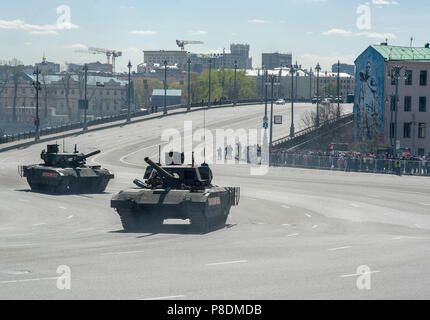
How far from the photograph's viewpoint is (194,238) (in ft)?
79.1

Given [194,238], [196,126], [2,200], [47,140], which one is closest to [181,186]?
[194,238]

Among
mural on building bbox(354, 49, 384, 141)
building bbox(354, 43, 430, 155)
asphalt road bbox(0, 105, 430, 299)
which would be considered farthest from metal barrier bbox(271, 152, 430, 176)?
mural on building bbox(354, 49, 384, 141)

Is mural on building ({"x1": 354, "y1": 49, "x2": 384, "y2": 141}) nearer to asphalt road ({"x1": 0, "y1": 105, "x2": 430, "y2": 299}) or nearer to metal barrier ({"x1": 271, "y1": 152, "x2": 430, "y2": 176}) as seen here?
metal barrier ({"x1": 271, "y1": 152, "x2": 430, "y2": 176})

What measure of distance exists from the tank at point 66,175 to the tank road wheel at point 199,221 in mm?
15994

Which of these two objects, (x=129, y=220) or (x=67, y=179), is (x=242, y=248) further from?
(x=67, y=179)

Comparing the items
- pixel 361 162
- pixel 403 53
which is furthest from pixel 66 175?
pixel 403 53

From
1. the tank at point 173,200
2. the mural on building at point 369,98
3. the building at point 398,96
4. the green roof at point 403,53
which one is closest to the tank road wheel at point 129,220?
the tank at point 173,200

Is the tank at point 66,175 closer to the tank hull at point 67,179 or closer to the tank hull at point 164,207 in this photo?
the tank hull at point 67,179

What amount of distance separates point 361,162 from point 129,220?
1529 inches

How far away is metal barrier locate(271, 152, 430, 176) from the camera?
5847cm

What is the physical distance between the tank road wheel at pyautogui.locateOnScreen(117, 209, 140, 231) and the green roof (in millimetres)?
63151

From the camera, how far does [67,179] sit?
41062 mm
